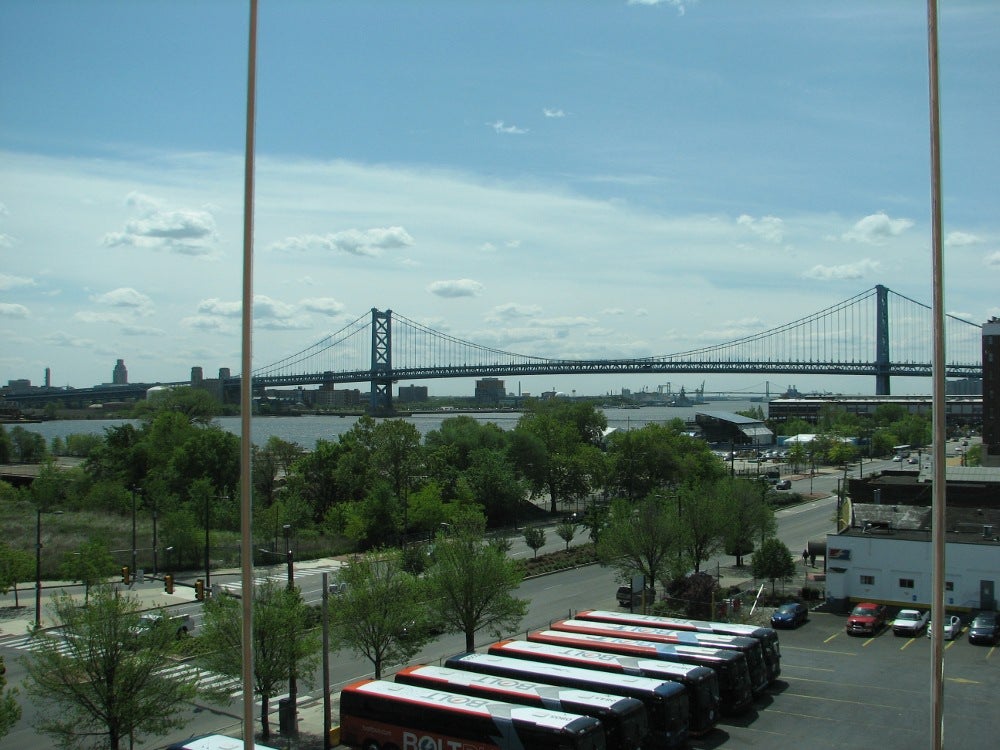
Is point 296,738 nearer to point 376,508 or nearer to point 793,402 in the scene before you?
point 376,508

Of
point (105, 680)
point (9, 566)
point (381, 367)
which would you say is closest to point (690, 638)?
point (105, 680)

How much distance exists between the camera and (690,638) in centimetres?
2097

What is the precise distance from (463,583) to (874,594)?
15.2 metres

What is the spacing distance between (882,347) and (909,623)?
12021cm

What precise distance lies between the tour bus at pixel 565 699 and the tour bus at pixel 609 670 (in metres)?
0.71

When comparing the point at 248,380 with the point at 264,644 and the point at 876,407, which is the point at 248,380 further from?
the point at 876,407

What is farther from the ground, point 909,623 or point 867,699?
point 909,623

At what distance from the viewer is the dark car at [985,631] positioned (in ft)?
78.9

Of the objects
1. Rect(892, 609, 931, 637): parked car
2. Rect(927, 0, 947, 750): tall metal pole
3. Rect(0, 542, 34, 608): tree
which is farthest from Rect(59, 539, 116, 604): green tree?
Rect(927, 0, 947, 750): tall metal pole

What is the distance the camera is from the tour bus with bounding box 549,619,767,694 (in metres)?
19.9

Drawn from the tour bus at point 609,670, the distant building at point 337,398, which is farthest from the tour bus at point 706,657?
the distant building at point 337,398

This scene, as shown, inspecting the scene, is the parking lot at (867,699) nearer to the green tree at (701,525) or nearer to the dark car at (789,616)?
the dark car at (789,616)

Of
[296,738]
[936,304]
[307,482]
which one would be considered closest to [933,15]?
[936,304]

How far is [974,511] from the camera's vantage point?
36.0 metres
